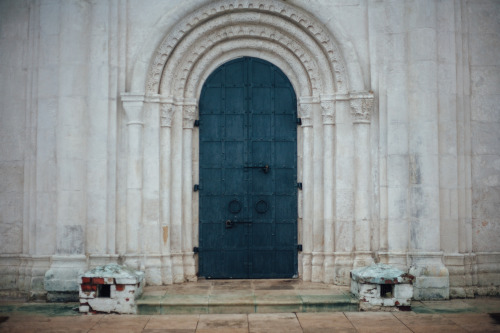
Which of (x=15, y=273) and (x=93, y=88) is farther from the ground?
(x=93, y=88)

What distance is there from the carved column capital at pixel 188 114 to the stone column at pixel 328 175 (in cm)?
214

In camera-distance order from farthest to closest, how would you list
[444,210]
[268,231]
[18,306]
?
1. [268,231]
2. [444,210]
3. [18,306]

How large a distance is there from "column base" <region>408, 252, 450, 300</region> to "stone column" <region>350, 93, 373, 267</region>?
79 centimetres

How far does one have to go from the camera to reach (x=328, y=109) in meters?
9.55

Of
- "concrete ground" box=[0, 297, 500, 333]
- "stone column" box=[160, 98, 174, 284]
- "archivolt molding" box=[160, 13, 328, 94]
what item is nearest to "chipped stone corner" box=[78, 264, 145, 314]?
"concrete ground" box=[0, 297, 500, 333]

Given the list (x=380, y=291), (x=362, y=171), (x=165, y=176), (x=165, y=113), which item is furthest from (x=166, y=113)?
(x=380, y=291)

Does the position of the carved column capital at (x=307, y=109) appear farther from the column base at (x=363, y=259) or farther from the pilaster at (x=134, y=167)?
the pilaster at (x=134, y=167)

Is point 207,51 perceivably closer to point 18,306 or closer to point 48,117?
point 48,117

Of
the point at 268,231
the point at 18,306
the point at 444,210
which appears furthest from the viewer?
the point at 268,231

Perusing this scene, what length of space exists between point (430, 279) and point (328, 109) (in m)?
3.07

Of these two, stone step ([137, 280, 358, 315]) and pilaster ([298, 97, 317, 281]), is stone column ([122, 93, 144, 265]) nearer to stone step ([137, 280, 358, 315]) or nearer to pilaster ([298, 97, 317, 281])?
stone step ([137, 280, 358, 315])

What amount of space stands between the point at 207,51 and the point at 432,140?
3.94 m

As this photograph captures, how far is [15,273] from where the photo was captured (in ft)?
30.1

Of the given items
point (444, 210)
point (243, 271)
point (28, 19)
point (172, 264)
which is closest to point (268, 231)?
point (243, 271)
